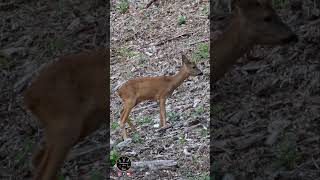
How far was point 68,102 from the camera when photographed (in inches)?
217

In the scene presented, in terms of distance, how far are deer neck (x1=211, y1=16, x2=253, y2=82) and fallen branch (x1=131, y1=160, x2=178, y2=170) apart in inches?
29.7

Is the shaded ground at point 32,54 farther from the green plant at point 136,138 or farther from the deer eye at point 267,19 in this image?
the deer eye at point 267,19

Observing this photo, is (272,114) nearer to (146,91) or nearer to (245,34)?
(245,34)

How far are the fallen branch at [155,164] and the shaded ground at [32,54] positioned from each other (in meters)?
0.47

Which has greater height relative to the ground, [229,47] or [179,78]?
[229,47]

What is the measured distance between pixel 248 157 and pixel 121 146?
3.33 ft

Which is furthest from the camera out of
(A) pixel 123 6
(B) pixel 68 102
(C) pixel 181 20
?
(A) pixel 123 6

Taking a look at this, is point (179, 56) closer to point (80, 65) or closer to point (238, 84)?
point (238, 84)

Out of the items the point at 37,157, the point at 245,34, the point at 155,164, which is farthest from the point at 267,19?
the point at 37,157

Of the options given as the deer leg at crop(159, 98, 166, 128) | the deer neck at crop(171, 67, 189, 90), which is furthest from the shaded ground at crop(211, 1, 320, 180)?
the deer neck at crop(171, 67, 189, 90)

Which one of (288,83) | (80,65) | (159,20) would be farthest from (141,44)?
(80,65)

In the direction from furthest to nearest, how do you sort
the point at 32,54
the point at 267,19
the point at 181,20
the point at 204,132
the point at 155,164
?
the point at 32,54 < the point at 181,20 < the point at 204,132 < the point at 267,19 < the point at 155,164

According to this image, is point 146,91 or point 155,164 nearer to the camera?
point 146,91

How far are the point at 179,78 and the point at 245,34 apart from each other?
2.71ft
